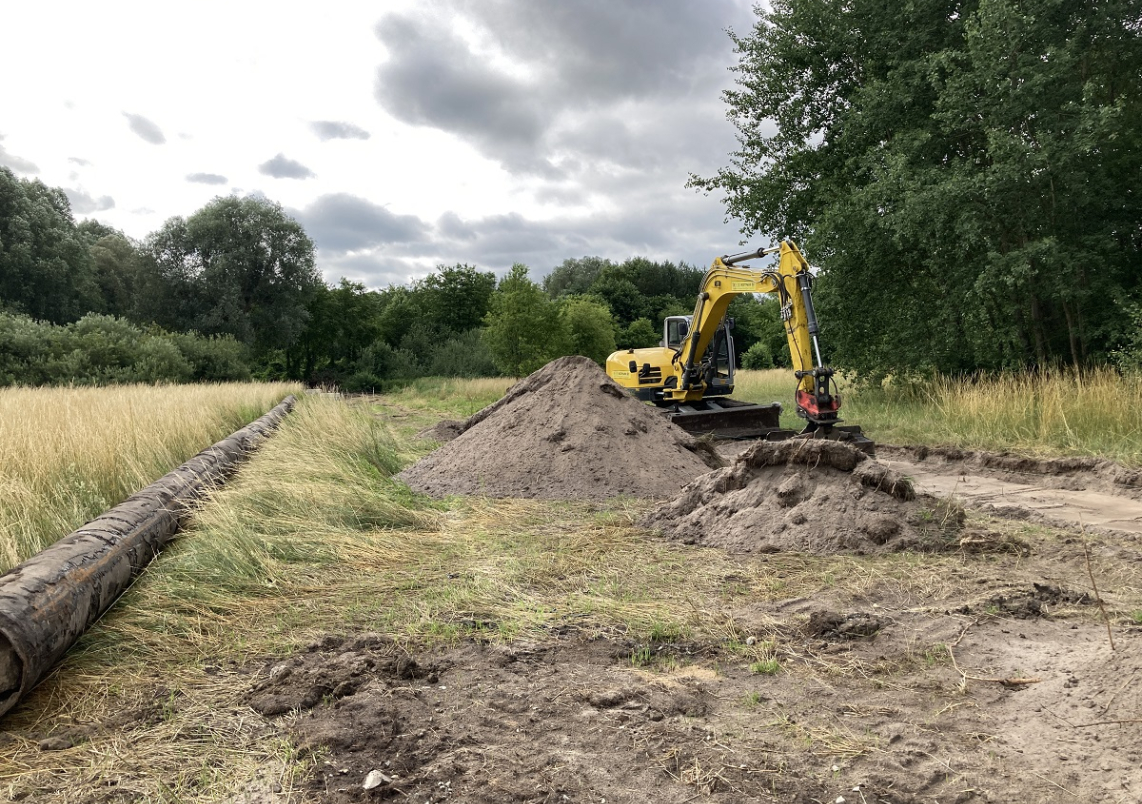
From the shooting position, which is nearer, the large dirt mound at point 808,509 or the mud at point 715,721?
the mud at point 715,721

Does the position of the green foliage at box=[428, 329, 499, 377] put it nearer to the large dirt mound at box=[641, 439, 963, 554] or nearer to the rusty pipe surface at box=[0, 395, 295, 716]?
the large dirt mound at box=[641, 439, 963, 554]

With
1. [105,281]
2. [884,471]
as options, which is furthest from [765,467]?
[105,281]

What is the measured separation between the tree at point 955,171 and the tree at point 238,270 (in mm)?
31475

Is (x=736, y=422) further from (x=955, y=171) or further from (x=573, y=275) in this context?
(x=573, y=275)

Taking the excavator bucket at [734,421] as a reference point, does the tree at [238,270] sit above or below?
above

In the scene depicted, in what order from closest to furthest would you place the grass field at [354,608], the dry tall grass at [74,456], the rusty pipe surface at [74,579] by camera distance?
1. the grass field at [354,608]
2. the rusty pipe surface at [74,579]
3. the dry tall grass at [74,456]

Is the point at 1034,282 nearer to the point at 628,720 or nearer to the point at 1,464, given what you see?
the point at 628,720

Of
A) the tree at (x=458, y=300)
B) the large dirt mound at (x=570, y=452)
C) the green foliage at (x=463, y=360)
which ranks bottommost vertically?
the large dirt mound at (x=570, y=452)

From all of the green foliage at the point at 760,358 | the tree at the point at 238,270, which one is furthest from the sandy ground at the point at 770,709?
the green foliage at the point at 760,358

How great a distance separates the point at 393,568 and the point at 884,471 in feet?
13.7

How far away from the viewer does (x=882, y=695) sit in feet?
10.4

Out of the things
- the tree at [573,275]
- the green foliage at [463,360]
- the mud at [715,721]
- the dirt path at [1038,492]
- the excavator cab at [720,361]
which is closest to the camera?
the mud at [715,721]

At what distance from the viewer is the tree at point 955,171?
462 inches

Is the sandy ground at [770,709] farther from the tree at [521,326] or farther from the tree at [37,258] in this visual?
the tree at [37,258]
